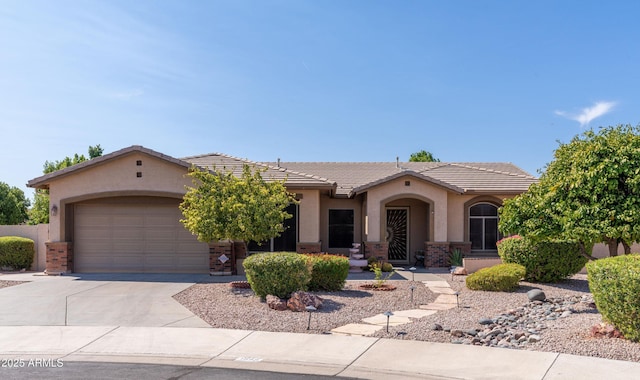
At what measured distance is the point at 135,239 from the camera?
58.4 feet

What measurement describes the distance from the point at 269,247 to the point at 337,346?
1205cm

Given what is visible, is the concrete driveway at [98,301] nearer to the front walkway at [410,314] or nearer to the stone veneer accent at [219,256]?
the stone veneer accent at [219,256]

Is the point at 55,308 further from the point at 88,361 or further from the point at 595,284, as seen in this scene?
the point at 595,284

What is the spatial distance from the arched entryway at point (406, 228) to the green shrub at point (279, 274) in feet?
34.1

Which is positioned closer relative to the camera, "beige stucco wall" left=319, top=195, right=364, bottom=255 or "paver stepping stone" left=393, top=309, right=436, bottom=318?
"paver stepping stone" left=393, top=309, right=436, bottom=318

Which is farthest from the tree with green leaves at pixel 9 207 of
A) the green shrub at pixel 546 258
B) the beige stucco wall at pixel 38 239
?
the green shrub at pixel 546 258

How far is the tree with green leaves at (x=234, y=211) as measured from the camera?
44.3 ft

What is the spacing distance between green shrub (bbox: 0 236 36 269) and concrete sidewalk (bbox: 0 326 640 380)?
10.2m

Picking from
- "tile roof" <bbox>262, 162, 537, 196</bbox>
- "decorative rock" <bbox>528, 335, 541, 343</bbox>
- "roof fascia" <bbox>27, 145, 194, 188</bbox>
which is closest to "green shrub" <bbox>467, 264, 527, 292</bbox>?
"decorative rock" <bbox>528, 335, 541, 343</bbox>

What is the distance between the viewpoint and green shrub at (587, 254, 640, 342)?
7.76 metres

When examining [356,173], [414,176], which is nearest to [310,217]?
[414,176]

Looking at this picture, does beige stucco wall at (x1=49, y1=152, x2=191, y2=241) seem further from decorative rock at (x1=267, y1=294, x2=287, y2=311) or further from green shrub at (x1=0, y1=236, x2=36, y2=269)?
decorative rock at (x1=267, y1=294, x2=287, y2=311)

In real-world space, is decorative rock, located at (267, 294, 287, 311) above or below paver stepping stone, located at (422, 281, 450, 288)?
above

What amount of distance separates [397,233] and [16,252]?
14370mm
